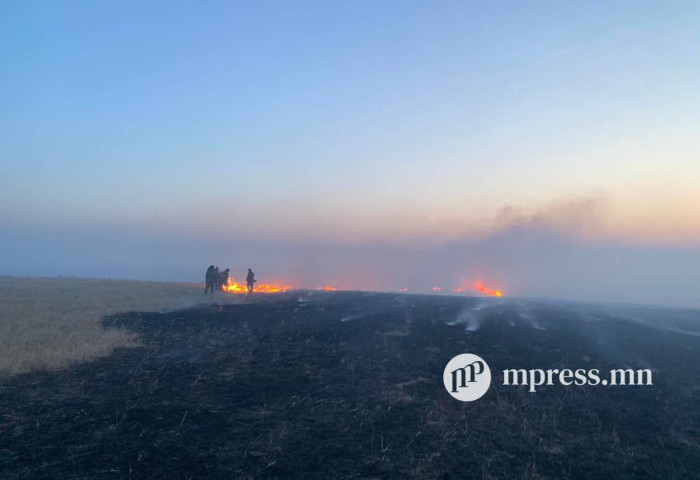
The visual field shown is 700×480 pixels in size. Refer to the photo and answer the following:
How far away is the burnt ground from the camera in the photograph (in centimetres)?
913

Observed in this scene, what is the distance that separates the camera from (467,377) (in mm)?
15602

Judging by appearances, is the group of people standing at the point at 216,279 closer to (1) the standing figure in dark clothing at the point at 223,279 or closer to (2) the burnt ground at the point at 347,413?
(1) the standing figure in dark clothing at the point at 223,279

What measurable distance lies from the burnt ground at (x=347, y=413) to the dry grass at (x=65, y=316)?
3.87 ft

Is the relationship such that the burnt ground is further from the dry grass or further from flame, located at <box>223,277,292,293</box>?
flame, located at <box>223,277,292,293</box>

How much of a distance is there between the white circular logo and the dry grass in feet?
42.7

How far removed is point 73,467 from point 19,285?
35.7m

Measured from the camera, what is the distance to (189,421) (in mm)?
11195

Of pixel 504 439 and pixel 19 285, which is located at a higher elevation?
pixel 19 285

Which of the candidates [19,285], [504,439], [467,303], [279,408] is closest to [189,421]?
[279,408]

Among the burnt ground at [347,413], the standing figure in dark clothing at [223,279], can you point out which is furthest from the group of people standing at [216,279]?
the burnt ground at [347,413]

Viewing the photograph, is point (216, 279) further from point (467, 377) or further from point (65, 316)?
point (467, 377)

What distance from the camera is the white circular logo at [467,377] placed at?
45.4 ft

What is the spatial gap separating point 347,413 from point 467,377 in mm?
5484

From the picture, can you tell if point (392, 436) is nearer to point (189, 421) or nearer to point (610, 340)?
point (189, 421)
